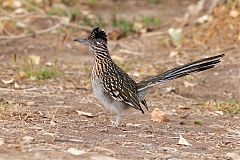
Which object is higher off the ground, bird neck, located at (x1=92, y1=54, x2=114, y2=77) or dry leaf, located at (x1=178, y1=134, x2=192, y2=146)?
bird neck, located at (x1=92, y1=54, x2=114, y2=77)

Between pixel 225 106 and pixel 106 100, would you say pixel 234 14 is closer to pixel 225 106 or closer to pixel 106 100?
pixel 225 106

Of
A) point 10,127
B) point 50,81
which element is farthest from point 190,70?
point 50,81

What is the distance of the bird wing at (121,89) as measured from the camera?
23.2 ft

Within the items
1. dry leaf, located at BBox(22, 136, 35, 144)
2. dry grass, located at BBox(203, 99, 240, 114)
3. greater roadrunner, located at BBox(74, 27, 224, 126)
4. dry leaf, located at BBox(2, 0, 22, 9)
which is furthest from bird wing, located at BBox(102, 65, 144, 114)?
dry leaf, located at BBox(2, 0, 22, 9)

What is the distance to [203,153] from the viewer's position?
20.5 feet

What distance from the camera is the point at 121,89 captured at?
715cm

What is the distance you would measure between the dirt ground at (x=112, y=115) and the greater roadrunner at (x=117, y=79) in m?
0.23

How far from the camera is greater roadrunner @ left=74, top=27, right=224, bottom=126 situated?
23.3 feet

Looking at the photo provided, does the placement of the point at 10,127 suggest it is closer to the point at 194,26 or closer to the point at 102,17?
the point at 194,26

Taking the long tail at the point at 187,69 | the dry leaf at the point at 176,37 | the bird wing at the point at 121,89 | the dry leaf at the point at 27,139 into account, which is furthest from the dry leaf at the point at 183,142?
the dry leaf at the point at 176,37

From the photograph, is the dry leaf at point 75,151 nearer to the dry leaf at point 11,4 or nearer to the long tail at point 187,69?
the long tail at point 187,69

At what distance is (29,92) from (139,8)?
24.2 ft

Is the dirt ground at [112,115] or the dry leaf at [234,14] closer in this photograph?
the dirt ground at [112,115]

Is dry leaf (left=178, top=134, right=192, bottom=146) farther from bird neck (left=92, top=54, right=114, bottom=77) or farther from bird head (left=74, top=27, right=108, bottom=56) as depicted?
bird head (left=74, top=27, right=108, bottom=56)
